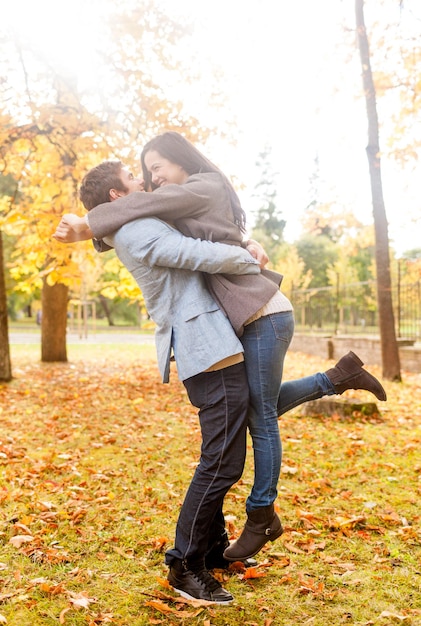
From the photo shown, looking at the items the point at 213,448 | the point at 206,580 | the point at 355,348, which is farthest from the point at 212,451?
the point at 355,348

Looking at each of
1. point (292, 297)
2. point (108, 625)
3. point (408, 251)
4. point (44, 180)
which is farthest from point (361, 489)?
point (408, 251)

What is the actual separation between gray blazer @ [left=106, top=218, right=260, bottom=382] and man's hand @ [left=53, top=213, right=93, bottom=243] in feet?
0.38

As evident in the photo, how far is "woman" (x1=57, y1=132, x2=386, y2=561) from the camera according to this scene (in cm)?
256

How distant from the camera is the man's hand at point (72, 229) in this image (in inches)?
105

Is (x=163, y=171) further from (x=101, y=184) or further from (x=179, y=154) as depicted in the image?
(x=101, y=184)

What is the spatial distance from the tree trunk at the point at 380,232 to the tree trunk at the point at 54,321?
633 centimetres

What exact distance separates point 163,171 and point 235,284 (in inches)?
24.7

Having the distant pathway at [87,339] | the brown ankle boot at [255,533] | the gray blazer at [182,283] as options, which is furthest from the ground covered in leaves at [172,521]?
the distant pathway at [87,339]

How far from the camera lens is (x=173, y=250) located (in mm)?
2482

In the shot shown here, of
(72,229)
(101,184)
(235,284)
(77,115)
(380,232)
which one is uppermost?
(77,115)

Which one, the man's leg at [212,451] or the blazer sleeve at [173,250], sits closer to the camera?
the blazer sleeve at [173,250]

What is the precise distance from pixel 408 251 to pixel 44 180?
4941cm

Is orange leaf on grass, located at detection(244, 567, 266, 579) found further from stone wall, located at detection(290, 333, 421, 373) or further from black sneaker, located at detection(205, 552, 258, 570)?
stone wall, located at detection(290, 333, 421, 373)

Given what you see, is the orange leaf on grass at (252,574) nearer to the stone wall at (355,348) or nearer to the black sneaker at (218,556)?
the black sneaker at (218,556)
